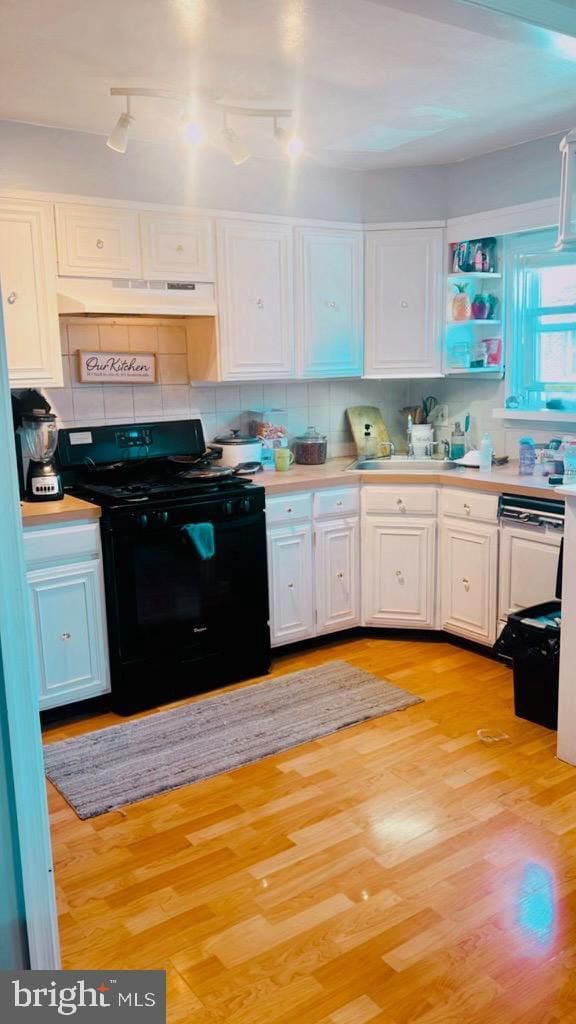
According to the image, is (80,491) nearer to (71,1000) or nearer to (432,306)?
(432,306)

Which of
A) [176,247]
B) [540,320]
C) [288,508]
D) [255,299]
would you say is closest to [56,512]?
[288,508]

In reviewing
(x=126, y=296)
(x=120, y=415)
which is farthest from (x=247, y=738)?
(x=126, y=296)

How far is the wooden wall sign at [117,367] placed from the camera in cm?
368

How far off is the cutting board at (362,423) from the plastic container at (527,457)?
91 centimetres

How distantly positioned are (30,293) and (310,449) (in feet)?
5.47

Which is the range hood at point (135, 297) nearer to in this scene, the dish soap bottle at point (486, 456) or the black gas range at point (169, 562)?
the black gas range at point (169, 562)

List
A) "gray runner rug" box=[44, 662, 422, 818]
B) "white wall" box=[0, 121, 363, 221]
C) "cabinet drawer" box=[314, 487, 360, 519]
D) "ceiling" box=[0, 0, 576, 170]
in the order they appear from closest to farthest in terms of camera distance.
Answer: "ceiling" box=[0, 0, 576, 170] < "gray runner rug" box=[44, 662, 422, 818] < "white wall" box=[0, 121, 363, 221] < "cabinet drawer" box=[314, 487, 360, 519]

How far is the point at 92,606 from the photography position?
130 inches

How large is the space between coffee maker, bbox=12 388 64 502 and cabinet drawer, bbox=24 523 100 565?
0.87ft

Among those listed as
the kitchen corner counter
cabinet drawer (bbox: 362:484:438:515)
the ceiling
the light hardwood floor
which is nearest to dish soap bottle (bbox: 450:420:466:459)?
cabinet drawer (bbox: 362:484:438:515)

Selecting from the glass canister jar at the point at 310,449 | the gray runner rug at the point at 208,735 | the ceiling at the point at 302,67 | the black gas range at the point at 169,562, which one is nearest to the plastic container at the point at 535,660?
the gray runner rug at the point at 208,735

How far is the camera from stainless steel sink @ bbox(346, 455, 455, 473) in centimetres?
430

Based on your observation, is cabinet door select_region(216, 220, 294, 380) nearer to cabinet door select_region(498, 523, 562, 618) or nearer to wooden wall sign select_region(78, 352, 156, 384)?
wooden wall sign select_region(78, 352, 156, 384)

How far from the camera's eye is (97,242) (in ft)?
11.1
